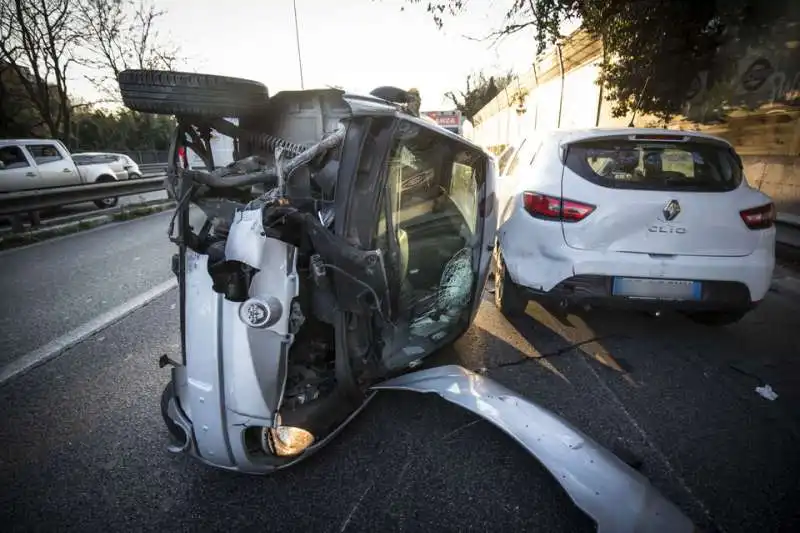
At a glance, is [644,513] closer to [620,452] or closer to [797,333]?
[620,452]

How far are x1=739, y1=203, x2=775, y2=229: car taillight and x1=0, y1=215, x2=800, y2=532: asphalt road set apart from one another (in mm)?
894

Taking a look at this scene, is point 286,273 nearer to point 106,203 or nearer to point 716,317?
point 716,317

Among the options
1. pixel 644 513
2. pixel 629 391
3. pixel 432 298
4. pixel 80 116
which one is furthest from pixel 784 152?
pixel 80 116

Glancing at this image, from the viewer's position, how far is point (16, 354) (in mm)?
2916

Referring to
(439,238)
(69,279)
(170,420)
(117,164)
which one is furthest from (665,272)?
(117,164)

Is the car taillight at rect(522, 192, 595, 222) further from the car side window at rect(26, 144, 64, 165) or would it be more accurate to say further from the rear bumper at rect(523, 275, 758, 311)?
the car side window at rect(26, 144, 64, 165)

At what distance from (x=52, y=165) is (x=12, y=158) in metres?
0.71

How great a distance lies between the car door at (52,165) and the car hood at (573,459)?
11.4 metres

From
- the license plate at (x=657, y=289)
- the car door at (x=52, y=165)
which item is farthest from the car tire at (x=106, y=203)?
the license plate at (x=657, y=289)

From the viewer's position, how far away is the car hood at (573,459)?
1453 millimetres

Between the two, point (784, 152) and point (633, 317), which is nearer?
point (633, 317)

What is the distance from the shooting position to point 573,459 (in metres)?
1.68

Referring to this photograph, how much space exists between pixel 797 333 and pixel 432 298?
293 centimetres

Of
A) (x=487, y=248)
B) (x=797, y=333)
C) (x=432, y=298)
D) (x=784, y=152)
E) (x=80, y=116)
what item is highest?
(x=80, y=116)
